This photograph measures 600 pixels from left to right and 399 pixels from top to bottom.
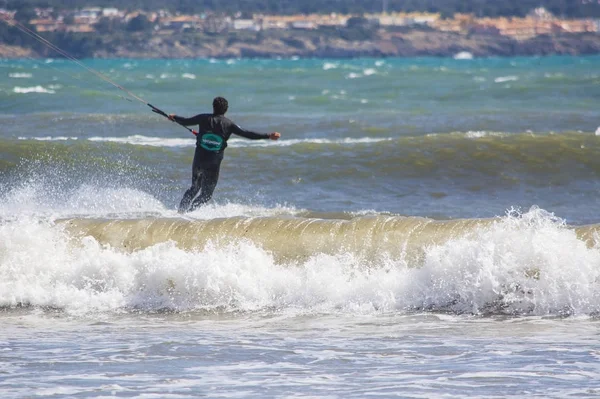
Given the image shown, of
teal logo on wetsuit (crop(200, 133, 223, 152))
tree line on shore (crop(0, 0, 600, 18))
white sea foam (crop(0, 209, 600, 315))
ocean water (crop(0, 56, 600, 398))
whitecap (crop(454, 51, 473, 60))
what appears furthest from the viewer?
tree line on shore (crop(0, 0, 600, 18))

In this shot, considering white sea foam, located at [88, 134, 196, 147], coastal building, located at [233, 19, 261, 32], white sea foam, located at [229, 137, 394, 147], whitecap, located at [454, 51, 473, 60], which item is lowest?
white sea foam, located at [88, 134, 196, 147]

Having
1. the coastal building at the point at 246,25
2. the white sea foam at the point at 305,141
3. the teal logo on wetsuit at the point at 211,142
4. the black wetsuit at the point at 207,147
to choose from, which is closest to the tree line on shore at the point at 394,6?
the coastal building at the point at 246,25

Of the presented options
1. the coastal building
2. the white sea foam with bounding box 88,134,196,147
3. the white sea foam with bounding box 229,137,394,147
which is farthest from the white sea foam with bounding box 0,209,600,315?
the coastal building

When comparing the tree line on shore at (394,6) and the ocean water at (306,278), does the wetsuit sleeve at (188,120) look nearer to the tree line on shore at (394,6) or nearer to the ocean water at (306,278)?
the ocean water at (306,278)

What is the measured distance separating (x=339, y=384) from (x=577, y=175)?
38.2 feet

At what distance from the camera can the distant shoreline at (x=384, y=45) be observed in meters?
138

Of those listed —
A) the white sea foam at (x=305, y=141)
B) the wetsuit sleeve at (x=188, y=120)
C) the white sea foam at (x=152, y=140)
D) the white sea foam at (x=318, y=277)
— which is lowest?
the white sea foam at (x=318, y=277)

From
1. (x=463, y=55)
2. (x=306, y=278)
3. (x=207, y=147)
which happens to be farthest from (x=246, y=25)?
(x=306, y=278)

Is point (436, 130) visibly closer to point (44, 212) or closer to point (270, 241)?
point (44, 212)

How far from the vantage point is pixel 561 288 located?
9.30 metres

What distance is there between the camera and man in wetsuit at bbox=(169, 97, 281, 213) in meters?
11.0

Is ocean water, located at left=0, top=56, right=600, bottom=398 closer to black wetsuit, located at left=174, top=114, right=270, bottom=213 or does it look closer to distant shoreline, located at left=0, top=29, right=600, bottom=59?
black wetsuit, located at left=174, top=114, right=270, bottom=213

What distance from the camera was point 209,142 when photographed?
37.0 ft

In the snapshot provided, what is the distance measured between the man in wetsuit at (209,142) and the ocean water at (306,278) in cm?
35
